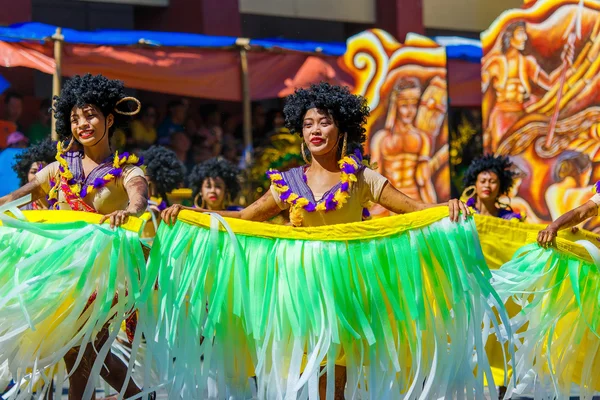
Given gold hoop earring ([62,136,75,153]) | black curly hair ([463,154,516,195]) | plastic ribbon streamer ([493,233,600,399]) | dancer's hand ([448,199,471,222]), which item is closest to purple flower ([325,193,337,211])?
dancer's hand ([448,199,471,222])

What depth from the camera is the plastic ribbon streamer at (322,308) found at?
475 centimetres

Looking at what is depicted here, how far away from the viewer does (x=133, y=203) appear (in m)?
5.08

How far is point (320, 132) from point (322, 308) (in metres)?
0.91

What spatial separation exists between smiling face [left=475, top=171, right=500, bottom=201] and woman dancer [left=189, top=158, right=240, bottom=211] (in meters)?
2.02

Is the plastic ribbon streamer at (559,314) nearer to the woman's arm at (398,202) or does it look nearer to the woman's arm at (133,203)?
the woman's arm at (398,202)

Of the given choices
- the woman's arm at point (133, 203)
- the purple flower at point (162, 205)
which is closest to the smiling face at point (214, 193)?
the purple flower at point (162, 205)

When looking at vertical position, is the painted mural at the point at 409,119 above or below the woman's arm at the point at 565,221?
above

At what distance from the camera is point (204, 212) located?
197 inches

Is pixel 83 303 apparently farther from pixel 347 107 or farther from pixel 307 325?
pixel 347 107

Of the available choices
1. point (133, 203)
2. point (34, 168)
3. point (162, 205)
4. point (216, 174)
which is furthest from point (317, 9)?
point (133, 203)

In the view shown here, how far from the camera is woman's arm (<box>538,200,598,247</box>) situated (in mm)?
5477

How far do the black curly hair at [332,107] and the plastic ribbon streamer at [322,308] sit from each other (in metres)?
0.66

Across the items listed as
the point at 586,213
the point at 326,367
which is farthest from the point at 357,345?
the point at 586,213

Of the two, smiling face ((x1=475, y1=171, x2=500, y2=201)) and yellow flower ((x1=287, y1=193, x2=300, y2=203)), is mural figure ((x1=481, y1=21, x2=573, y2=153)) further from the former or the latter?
yellow flower ((x1=287, y1=193, x2=300, y2=203))
